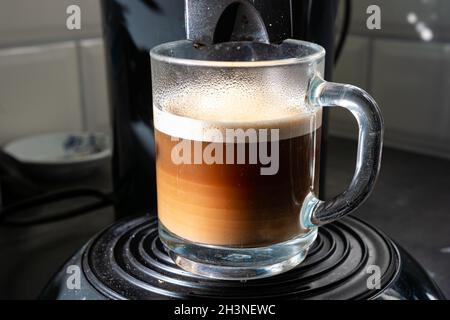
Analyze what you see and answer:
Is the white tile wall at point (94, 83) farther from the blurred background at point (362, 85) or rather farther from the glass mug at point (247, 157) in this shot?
the glass mug at point (247, 157)

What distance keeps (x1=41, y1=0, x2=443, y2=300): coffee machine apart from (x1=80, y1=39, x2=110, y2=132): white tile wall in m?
0.28

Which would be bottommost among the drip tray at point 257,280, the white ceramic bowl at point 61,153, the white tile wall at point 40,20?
the white ceramic bowl at point 61,153

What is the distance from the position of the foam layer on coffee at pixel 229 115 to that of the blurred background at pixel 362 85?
0.25m

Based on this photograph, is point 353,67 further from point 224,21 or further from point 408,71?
point 224,21

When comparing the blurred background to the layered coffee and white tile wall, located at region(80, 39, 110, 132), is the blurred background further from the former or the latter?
the layered coffee

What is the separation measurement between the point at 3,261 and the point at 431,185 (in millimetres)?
456

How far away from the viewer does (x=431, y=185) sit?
661 millimetres

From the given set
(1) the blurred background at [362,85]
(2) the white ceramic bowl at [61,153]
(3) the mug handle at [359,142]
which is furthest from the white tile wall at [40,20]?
(3) the mug handle at [359,142]

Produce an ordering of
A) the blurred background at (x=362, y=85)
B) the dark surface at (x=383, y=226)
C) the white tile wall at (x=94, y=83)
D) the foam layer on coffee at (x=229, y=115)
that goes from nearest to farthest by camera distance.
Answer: the foam layer on coffee at (x=229, y=115) → the dark surface at (x=383, y=226) → the blurred background at (x=362, y=85) → the white tile wall at (x=94, y=83)

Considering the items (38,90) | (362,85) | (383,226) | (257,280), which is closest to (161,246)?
(257,280)

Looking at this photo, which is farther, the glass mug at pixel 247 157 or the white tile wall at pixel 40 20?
the white tile wall at pixel 40 20

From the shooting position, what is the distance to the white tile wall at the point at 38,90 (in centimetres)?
68

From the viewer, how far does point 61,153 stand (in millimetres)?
698

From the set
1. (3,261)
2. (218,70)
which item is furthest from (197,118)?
(3,261)
